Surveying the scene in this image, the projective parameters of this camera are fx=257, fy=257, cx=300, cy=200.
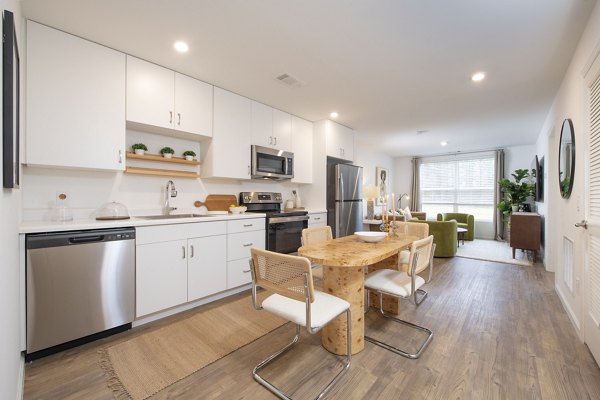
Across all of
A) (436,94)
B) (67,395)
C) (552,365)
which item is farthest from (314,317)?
(436,94)

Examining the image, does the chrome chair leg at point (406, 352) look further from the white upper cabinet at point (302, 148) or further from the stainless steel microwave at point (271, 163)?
the white upper cabinet at point (302, 148)

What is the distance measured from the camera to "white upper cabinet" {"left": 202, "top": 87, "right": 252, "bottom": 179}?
303 centimetres

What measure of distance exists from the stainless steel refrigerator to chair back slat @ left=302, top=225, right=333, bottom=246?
180 centimetres

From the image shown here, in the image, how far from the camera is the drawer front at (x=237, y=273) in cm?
282

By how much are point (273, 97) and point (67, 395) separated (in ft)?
10.6

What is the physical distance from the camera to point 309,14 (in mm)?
1833

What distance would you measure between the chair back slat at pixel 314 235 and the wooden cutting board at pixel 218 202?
1520 millimetres

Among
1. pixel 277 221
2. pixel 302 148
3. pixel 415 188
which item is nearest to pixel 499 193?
pixel 415 188

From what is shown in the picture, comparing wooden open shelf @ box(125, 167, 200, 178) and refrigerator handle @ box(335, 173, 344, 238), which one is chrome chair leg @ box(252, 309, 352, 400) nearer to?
wooden open shelf @ box(125, 167, 200, 178)

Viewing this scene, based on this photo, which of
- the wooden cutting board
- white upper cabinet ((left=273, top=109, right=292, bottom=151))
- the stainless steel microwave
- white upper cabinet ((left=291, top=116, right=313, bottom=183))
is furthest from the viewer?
white upper cabinet ((left=291, top=116, right=313, bottom=183))

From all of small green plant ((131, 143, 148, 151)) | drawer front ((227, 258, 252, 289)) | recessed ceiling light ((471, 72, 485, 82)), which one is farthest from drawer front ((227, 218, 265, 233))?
recessed ceiling light ((471, 72, 485, 82))

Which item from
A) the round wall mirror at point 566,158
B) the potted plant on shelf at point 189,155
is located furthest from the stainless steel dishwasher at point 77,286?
the round wall mirror at point 566,158

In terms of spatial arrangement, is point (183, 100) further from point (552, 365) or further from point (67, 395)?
point (552, 365)

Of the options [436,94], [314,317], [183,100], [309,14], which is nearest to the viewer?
[314,317]
